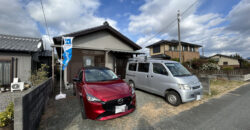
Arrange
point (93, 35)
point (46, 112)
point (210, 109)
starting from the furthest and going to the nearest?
point (93, 35)
point (210, 109)
point (46, 112)

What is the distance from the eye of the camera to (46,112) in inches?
127

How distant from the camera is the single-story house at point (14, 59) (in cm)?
608

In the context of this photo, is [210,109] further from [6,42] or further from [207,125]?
[6,42]

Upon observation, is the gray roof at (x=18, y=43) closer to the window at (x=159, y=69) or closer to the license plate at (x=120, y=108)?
the license plate at (x=120, y=108)

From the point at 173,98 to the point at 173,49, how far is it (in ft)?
62.7

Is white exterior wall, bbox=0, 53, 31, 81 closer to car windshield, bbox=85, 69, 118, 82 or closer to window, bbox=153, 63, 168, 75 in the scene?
car windshield, bbox=85, 69, 118, 82

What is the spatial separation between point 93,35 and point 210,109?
7.70 m

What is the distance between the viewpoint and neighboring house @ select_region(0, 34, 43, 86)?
6.08m

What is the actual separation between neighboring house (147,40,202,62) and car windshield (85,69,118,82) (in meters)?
16.0

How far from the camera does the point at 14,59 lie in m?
6.34

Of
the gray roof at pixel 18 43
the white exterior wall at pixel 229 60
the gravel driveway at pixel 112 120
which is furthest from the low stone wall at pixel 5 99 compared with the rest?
the white exterior wall at pixel 229 60

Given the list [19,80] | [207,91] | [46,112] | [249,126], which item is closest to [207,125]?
[249,126]

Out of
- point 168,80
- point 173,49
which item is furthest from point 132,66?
point 173,49

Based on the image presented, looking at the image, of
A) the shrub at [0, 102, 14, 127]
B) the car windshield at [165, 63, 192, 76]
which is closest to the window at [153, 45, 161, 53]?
the car windshield at [165, 63, 192, 76]
